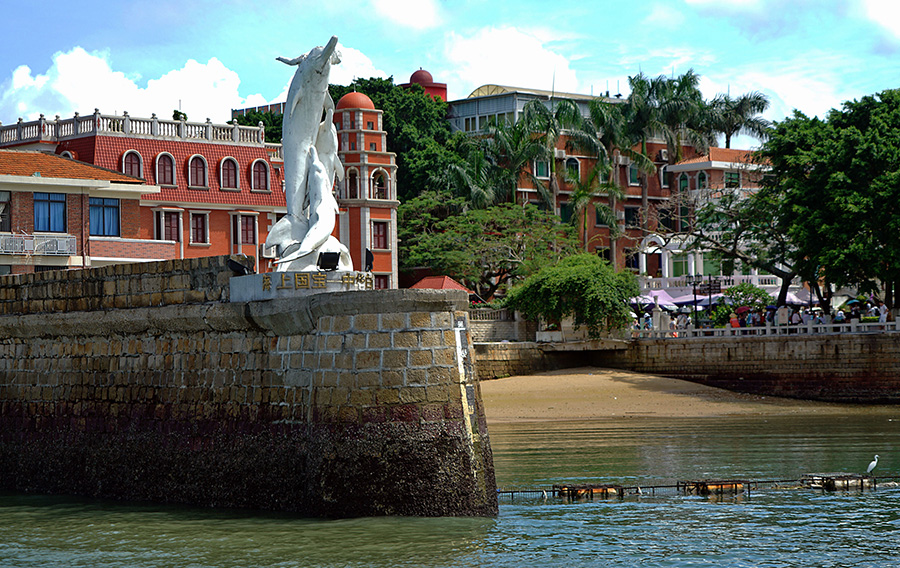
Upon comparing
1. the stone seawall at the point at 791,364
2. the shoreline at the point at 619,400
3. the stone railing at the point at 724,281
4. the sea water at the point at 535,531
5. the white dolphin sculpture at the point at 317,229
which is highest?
the stone railing at the point at 724,281

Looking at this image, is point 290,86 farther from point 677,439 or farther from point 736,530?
point 677,439

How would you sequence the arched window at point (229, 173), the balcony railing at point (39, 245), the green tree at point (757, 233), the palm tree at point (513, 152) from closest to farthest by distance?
the balcony railing at point (39, 245) < the green tree at point (757, 233) < the arched window at point (229, 173) < the palm tree at point (513, 152)

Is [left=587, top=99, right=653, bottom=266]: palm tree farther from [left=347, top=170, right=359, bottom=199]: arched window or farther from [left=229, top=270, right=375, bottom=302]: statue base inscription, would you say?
[left=229, top=270, right=375, bottom=302]: statue base inscription

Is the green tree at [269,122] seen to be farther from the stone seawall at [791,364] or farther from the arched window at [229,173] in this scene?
the stone seawall at [791,364]

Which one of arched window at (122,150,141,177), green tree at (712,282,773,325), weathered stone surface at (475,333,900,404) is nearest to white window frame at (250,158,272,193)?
arched window at (122,150,141,177)

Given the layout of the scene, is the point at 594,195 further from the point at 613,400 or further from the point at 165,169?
the point at 613,400

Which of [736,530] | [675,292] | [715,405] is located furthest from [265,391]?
[675,292]

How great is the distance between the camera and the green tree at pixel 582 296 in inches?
1911

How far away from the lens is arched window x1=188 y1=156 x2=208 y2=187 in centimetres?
5075

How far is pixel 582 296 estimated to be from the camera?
48.8 meters

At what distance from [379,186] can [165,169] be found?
1286 centimetres

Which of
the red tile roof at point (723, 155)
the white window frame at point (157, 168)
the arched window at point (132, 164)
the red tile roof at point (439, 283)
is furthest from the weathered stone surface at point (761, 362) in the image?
the red tile roof at point (723, 155)

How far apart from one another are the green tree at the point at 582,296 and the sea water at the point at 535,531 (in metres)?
24.5

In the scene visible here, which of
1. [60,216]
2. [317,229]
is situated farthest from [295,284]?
[60,216]
